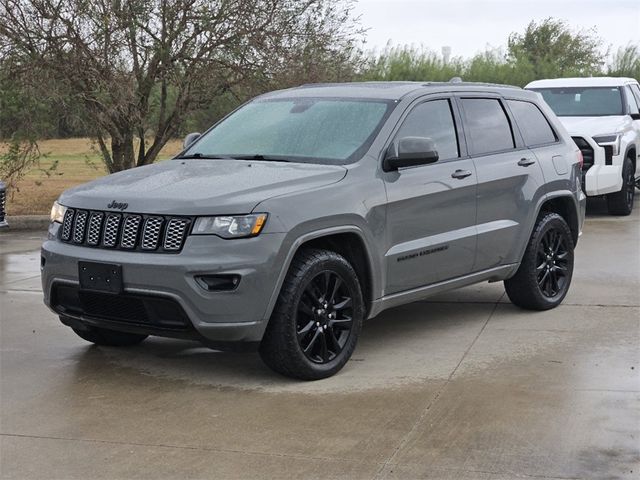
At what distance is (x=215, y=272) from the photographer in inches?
235

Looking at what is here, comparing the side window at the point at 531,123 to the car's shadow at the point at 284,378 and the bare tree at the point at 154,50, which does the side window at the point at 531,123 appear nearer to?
the car's shadow at the point at 284,378

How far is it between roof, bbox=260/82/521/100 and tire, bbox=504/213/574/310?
3.98ft

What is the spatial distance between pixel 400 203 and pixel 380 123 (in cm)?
57

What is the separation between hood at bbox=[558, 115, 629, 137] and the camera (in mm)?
14609

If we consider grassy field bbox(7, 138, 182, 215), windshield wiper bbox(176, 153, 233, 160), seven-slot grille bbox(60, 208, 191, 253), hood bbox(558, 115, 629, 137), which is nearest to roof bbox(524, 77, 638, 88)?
hood bbox(558, 115, 629, 137)

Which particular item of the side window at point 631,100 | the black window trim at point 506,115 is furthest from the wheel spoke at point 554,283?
the side window at point 631,100

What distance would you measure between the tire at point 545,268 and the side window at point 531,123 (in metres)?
0.61

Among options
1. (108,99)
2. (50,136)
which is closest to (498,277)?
(108,99)

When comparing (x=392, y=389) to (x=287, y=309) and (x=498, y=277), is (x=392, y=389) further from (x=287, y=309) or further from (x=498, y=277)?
(x=498, y=277)

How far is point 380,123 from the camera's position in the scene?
7.09 m

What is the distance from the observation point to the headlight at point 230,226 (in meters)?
6.01

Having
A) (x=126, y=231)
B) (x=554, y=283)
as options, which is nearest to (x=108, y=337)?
(x=126, y=231)

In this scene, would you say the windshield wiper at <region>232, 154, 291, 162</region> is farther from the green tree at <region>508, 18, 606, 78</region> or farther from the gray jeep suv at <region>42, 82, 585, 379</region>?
the green tree at <region>508, 18, 606, 78</region>

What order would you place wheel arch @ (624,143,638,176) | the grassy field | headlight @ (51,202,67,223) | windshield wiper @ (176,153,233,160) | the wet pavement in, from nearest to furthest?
the wet pavement < headlight @ (51,202,67,223) < windshield wiper @ (176,153,233,160) < wheel arch @ (624,143,638,176) < the grassy field
